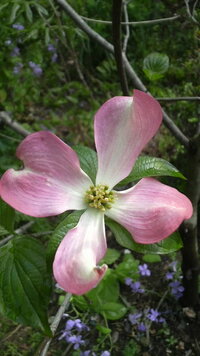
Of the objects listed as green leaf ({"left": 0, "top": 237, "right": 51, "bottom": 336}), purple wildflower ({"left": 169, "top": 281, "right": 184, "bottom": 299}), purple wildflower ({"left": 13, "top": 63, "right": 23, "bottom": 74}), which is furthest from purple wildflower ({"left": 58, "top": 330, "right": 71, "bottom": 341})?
purple wildflower ({"left": 13, "top": 63, "right": 23, "bottom": 74})

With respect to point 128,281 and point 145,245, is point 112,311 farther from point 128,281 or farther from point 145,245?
point 145,245

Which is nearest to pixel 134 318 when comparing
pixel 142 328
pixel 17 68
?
pixel 142 328

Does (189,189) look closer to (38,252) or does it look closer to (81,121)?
(38,252)

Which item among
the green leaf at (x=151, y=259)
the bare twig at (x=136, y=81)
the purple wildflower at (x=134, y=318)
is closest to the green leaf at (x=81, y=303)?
the purple wildflower at (x=134, y=318)

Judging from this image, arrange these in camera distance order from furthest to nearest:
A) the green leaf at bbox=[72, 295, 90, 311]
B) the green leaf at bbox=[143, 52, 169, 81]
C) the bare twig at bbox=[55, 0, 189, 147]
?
the green leaf at bbox=[72, 295, 90, 311] → the bare twig at bbox=[55, 0, 189, 147] → the green leaf at bbox=[143, 52, 169, 81]

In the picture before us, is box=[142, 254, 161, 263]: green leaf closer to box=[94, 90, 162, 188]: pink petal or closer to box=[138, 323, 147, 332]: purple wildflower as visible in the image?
box=[138, 323, 147, 332]: purple wildflower

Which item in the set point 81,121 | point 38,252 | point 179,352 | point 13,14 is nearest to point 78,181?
point 38,252

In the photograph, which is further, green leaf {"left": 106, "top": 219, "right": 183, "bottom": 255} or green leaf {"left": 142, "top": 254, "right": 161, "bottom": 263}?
green leaf {"left": 142, "top": 254, "right": 161, "bottom": 263}
